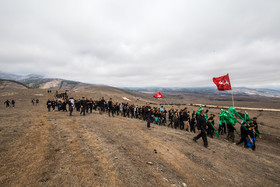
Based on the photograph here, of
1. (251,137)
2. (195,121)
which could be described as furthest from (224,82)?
(251,137)

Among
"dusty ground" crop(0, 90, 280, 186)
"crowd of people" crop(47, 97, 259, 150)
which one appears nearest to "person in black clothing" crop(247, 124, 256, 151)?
"crowd of people" crop(47, 97, 259, 150)

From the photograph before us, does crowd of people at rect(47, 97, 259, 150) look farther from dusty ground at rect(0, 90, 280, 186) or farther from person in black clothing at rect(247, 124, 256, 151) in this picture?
dusty ground at rect(0, 90, 280, 186)

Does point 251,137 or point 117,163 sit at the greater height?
point 117,163

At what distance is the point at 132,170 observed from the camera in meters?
4.96

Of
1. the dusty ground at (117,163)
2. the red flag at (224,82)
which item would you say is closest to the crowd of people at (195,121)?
the dusty ground at (117,163)

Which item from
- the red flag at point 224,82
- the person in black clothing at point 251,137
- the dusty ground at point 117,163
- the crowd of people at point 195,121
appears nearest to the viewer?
the dusty ground at point 117,163

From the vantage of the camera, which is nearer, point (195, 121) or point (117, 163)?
point (117, 163)

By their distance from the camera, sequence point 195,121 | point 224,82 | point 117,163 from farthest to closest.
Result: 1. point 195,121
2. point 224,82
3. point 117,163

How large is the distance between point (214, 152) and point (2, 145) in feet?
38.5

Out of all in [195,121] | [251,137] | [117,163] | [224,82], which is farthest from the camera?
[195,121]

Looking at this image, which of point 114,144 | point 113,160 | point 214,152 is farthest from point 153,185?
point 214,152

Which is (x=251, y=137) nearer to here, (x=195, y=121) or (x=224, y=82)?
(x=195, y=121)

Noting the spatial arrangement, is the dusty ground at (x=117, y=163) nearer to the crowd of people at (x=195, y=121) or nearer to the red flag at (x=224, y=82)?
the crowd of people at (x=195, y=121)

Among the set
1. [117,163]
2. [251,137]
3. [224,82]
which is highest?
[224,82]
